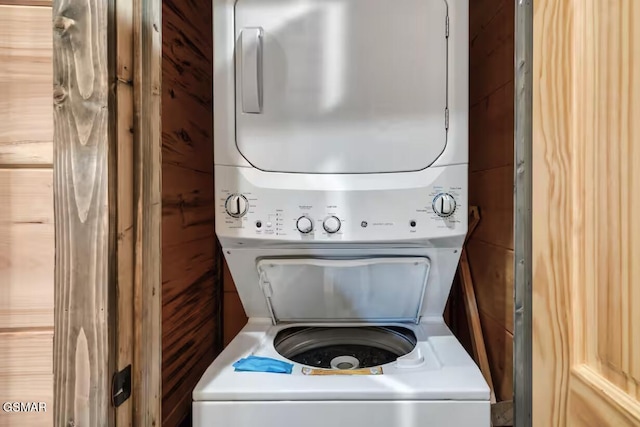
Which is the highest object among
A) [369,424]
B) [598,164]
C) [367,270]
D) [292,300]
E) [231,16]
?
[231,16]

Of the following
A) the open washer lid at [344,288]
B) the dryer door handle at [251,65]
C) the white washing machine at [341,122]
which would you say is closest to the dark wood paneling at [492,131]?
the white washing machine at [341,122]

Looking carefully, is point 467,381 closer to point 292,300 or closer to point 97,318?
point 292,300

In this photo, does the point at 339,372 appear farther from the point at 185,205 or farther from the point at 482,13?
the point at 482,13

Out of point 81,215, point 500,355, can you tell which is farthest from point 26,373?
point 500,355

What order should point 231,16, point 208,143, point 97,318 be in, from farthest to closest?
point 208,143 → point 231,16 → point 97,318

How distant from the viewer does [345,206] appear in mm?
1157

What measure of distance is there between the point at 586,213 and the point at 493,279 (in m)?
0.86

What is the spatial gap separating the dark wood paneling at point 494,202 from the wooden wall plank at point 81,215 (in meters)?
1.14

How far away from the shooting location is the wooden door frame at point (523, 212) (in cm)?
77

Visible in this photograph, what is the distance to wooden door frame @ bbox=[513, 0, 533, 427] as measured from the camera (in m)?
0.77

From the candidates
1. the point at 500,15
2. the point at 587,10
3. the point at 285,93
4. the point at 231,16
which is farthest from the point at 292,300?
the point at 500,15

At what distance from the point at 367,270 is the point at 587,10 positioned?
0.88 metres

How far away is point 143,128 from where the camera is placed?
2.56 ft

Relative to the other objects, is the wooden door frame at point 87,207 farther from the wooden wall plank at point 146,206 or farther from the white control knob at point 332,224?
the white control knob at point 332,224
